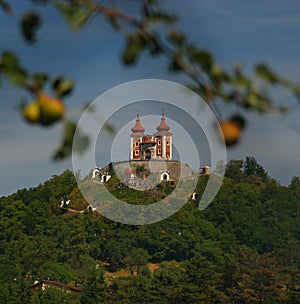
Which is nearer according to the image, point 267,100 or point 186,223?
point 267,100

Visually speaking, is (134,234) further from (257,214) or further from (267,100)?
(267,100)

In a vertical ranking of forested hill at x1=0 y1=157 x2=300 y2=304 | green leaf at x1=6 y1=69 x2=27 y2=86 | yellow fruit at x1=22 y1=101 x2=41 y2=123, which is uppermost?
forested hill at x1=0 y1=157 x2=300 y2=304

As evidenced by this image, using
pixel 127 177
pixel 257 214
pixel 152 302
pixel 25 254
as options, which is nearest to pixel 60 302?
A: pixel 152 302

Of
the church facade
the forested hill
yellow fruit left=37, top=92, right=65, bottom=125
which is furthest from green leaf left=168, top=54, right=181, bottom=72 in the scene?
the church facade

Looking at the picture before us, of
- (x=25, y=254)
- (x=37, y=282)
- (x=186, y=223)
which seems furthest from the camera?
(x=186, y=223)

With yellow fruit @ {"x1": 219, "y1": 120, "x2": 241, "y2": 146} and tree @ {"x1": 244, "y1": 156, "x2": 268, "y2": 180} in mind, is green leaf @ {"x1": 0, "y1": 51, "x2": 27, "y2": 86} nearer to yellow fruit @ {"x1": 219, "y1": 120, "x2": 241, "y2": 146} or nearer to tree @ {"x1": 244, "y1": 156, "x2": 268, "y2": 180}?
yellow fruit @ {"x1": 219, "y1": 120, "x2": 241, "y2": 146}

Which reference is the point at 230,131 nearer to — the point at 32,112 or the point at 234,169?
the point at 32,112

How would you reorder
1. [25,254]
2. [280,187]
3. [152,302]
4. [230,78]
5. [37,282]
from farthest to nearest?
[280,187]
[25,254]
[37,282]
[152,302]
[230,78]
